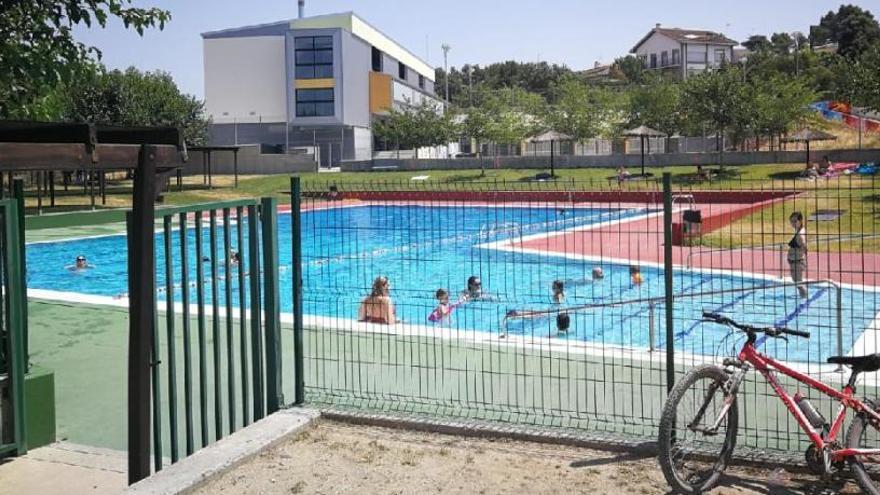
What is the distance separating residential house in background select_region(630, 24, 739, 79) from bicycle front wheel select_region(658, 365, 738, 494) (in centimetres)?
10673

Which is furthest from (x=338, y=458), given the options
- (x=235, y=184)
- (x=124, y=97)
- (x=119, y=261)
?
(x=124, y=97)

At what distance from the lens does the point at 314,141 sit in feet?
232

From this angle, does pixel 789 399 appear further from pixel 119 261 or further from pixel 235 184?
pixel 235 184

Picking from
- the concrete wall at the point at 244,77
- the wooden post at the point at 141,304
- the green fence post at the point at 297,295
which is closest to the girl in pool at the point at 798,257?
the green fence post at the point at 297,295

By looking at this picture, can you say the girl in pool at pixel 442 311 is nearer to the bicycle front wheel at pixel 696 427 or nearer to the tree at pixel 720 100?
the bicycle front wheel at pixel 696 427

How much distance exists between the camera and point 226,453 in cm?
585

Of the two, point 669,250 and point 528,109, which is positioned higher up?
point 528,109

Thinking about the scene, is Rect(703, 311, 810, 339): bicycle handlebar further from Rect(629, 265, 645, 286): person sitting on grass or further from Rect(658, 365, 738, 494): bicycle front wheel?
Rect(629, 265, 645, 286): person sitting on grass

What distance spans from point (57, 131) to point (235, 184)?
42.8 meters

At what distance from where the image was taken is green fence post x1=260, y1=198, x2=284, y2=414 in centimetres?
679

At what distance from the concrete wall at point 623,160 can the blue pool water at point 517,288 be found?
25.1 meters

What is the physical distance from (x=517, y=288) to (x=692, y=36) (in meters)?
104

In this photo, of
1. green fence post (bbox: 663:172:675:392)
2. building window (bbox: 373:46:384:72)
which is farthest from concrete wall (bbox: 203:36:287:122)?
green fence post (bbox: 663:172:675:392)

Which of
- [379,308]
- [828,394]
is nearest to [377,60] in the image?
[379,308]
